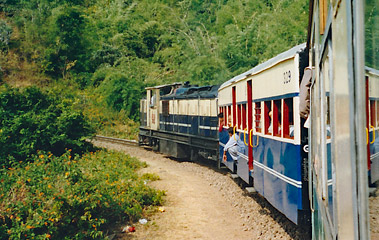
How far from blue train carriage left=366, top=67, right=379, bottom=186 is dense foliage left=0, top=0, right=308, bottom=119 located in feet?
84.1

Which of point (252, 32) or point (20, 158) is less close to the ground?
point (252, 32)

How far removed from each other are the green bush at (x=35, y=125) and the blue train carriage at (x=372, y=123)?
12.3m

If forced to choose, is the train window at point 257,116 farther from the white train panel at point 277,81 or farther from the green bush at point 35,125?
the green bush at point 35,125

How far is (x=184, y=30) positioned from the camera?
39719 mm

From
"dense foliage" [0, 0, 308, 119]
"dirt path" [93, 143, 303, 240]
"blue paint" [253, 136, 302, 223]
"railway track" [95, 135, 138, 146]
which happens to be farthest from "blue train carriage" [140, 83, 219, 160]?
"blue paint" [253, 136, 302, 223]

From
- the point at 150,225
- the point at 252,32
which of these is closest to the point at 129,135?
the point at 252,32

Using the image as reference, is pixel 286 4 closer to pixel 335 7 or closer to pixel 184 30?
pixel 184 30

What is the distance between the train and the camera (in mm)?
1302

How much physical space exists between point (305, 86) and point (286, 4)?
2731 cm

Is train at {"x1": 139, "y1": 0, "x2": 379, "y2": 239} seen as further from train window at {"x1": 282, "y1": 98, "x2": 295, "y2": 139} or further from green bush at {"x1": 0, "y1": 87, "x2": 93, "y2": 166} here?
green bush at {"x1": 0, "y1": 87, "x2": 93, "y2": 166}

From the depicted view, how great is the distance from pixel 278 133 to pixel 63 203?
398 centimetres

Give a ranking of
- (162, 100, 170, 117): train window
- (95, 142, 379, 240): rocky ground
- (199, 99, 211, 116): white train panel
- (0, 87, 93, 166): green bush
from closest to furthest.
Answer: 1. (95, 142, 379, 240): rocky ground
2. (0, 87, 93, 166): green bush
3. (199, 99, 211, 116): white train panel
4. (162, 100, 170, 117): train window

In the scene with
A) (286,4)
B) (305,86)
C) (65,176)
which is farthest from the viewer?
(286,4)

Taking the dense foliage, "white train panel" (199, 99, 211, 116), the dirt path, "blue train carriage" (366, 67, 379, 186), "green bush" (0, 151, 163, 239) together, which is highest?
the dense foliage
